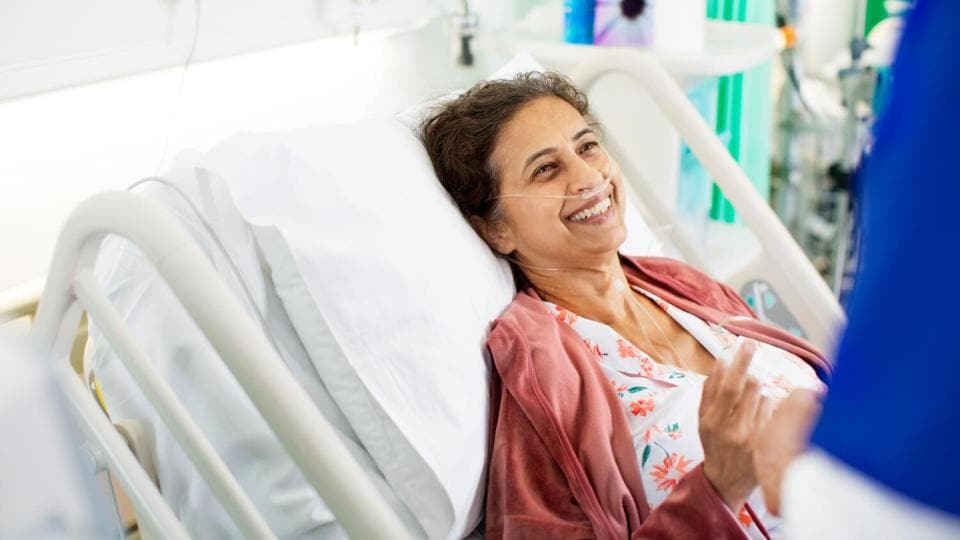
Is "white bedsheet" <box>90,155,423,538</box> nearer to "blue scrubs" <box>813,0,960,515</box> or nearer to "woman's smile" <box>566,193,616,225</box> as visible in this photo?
"woman's smile" <box>566,193,616,225</box>

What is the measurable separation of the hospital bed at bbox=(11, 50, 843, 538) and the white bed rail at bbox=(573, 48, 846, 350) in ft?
1.67

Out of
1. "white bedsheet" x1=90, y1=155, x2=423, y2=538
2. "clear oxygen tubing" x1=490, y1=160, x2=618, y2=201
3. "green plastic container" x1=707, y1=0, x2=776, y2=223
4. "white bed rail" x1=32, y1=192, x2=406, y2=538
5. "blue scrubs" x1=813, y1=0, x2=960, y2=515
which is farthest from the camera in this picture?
"green plastic container" x1=707, y1=0, x2=776, y2=223

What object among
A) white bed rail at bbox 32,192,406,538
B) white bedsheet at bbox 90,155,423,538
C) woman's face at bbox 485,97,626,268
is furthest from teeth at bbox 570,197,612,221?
white bed rail at bbox 32,192,406,538

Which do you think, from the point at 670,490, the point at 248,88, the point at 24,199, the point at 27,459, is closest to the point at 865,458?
the point at 27,459

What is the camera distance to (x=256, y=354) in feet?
3.32

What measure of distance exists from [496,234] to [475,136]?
0.54 feet

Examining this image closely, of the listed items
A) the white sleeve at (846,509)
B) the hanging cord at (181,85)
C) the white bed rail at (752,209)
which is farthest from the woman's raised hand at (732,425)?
the hanging cord at (181,85)

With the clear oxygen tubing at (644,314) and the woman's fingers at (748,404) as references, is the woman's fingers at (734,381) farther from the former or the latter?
the clear oxygen tubing at (644,314)

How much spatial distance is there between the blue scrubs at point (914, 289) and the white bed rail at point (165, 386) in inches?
23.3

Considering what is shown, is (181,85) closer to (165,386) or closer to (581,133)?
(581,133)

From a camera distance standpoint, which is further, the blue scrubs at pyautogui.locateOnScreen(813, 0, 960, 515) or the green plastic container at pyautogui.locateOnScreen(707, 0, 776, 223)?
the green plastic container at pyautogui.locateOnScreen(707, 0, 776, 223)

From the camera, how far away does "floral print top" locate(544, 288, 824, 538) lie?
137 cm

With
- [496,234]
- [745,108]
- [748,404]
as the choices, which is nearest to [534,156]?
[496,234]

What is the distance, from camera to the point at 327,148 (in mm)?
1542
